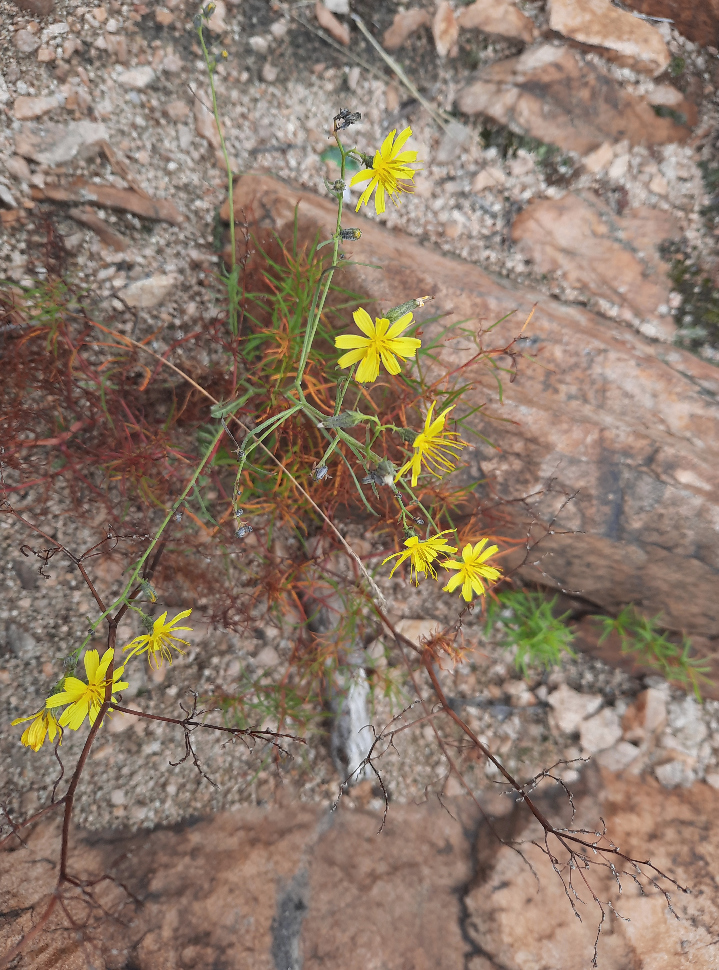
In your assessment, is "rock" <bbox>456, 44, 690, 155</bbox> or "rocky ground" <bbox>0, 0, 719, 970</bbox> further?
"rock" <bbox>456, 44, 690, 155</bbox>

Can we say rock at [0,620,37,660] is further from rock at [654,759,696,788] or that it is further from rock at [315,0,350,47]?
rock at [315,0,350,47]

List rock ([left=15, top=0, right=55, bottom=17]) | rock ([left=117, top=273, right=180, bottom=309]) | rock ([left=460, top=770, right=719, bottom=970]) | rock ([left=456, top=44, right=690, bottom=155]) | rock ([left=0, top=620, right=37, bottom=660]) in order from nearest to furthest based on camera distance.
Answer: rock ([left=460, top=770, right=719, bottom=970]) < rock ([left=0, top=620, right=37, bottom=660]) < rock ([left=15, top=0, right=55, bottom=17]) < rock ([left=117, top=273, right=180, bottom=309]) < rock ([left=456, top=44, right=690, bottom=155])

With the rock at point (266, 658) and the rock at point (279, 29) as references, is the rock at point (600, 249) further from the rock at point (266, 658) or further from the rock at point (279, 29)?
the rock at point (266, 658)

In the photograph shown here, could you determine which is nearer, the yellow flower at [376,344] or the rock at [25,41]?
the yellow flower at [376,344]

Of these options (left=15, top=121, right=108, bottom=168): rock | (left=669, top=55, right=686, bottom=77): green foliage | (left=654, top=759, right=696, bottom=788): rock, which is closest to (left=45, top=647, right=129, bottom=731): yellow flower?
(left=15, top=121, right=108, bottom=168): rock

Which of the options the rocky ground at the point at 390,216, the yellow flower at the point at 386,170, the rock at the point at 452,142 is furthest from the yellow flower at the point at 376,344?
the rock at the point at 452,142

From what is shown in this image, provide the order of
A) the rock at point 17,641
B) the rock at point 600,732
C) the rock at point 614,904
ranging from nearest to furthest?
1. the rock at point 614,904
2. the rock at point 17,641
3. the rock at point 600,732
